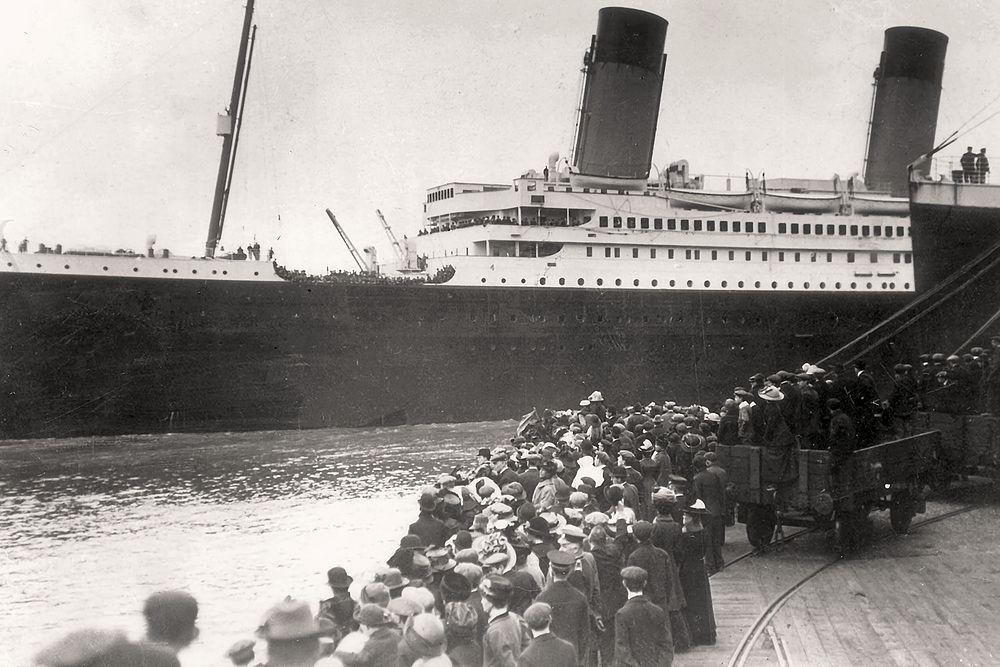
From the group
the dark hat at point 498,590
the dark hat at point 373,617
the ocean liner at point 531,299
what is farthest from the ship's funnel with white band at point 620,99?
the dark hat at point 373,617

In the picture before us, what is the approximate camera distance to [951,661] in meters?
4.80

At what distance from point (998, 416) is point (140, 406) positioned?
15291mm

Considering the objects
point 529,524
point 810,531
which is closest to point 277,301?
point 810,531

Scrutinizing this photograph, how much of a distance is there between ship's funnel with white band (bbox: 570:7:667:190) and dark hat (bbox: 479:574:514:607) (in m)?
18.1

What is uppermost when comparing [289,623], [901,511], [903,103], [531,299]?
[903,103]

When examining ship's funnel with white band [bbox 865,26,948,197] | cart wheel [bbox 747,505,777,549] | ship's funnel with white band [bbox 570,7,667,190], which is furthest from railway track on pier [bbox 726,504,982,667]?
ship's funnel with white band [bbox 865,26,948,197]

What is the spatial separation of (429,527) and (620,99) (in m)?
16.8

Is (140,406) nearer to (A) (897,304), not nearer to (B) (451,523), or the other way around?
(B) (451,523)

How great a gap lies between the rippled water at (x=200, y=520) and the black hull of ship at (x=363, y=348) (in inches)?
34.9

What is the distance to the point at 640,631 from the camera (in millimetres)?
4168

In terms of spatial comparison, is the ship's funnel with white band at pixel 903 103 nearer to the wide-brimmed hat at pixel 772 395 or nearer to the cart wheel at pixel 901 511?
the cart wheel at pixel 901 511

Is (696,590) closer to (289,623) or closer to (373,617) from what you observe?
(373,617)

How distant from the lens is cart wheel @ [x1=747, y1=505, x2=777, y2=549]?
7.49 metres

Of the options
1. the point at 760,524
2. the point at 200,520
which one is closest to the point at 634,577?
the point at 760,524
